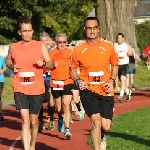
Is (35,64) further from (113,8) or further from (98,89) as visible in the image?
(113,8)

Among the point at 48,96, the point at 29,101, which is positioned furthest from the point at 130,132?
the point at 29,101

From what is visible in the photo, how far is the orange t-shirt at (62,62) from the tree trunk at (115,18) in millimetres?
20290

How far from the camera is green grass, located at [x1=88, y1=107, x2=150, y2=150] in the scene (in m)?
12.2

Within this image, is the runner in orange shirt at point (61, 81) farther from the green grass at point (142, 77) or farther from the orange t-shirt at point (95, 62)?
the green grass at point (142, 77)

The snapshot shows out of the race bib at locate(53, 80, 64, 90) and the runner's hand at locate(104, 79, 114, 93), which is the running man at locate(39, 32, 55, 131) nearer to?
the race bib at locate(53, 80, 64, 90)

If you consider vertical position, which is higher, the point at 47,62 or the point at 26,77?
the point at 47,62

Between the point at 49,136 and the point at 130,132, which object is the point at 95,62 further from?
the point at 49,136

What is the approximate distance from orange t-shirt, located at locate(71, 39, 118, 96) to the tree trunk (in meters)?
24.7

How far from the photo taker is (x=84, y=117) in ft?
60.0

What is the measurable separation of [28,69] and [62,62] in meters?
4.01

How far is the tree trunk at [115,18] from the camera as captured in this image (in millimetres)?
35406

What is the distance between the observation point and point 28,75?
1088 centimetres

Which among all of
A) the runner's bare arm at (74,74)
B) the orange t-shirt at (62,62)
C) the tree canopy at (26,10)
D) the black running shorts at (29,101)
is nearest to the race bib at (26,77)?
the black running shorts at (29,101)

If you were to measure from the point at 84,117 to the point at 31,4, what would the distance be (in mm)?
19591
